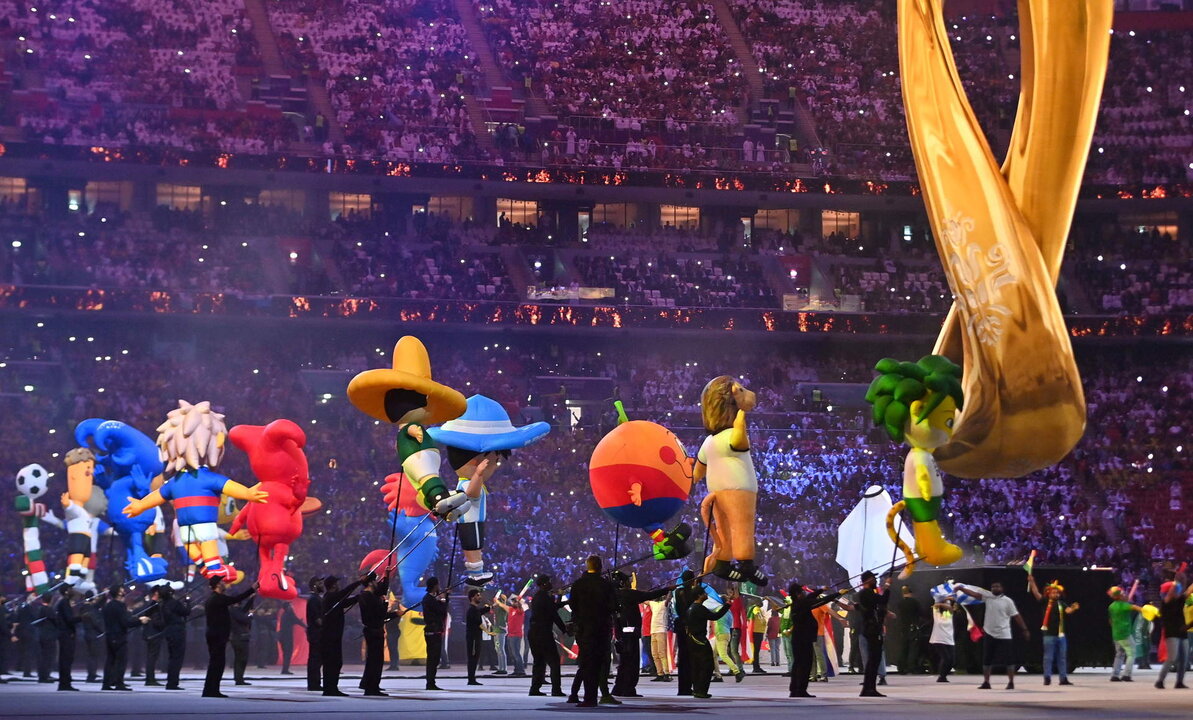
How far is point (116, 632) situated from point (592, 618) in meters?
6.89

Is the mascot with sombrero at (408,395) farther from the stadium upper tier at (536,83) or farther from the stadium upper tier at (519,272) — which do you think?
the stadium upper tier at (536,83)

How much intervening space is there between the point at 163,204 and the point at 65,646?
968 inches

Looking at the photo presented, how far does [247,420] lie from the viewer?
35.3m

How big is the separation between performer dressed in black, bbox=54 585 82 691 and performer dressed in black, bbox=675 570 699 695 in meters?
7.87

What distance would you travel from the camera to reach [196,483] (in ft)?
73.9

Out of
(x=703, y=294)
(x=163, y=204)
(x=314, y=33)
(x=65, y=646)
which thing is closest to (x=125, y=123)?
(x=163, y=204)

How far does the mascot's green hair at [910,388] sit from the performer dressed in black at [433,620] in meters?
10.5

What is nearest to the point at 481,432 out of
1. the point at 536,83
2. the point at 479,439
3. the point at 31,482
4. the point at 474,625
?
the point at 479,439

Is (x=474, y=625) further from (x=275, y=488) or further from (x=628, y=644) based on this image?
(x=628, y=644)

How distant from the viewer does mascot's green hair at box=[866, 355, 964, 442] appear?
7.69m

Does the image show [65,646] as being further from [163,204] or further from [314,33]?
[314,33]

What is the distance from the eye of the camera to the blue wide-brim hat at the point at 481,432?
17703 mm

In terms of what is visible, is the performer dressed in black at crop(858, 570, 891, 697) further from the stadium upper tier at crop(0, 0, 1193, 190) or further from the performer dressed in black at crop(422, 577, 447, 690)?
the stadium upper tier at crop(0, 0, 1193, 190)

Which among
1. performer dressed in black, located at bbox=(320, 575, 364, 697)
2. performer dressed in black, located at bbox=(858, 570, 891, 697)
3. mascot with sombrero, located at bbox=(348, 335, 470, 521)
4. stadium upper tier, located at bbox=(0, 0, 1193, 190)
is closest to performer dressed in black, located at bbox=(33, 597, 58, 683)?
performer dressed in black, located at bbox=(320, 575, 364, 697)
